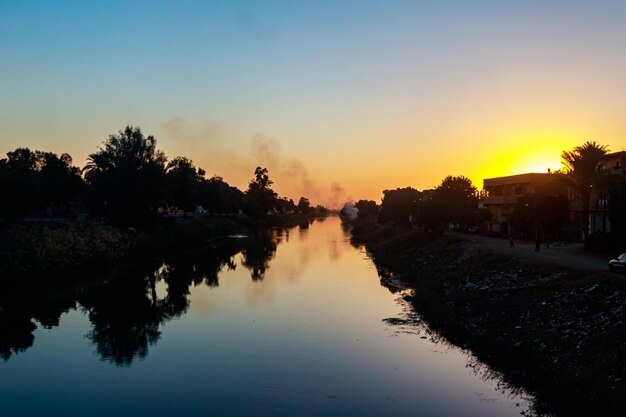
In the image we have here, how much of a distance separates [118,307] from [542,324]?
28.3m

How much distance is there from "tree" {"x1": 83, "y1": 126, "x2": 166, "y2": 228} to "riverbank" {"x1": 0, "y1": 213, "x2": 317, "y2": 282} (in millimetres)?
4326

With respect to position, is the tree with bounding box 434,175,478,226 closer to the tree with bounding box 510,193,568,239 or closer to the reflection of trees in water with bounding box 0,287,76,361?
the tree with bounding box 510,193,568,239

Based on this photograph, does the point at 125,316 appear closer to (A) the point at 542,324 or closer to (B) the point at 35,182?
(A) the point at 542,324

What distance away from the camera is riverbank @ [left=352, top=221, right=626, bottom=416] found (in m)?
17.4

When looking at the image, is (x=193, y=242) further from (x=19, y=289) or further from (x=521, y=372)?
(x=521, y=372)

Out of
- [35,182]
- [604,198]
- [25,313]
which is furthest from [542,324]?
[35,182]

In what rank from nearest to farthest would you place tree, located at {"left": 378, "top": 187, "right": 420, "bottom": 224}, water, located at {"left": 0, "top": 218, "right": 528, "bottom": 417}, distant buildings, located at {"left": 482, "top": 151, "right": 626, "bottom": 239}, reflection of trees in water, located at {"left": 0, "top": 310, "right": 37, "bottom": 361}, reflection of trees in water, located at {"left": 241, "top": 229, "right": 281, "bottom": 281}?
water, located at {"left": 0, "top": 218, "right": 528, "bottom": 417} → reflection of trees in water, located at {"left": 0, "top": 310, "right": 37, "bottom": 361} → distant buildings, located at {"left": 482, "top": 151, "right": 626, "bottom": 239} → reflection of trees in water, located at {"left": 241, "top": 229, "right": 281, "bottom": 281} → tree, located at {"left": 378, "top": 187, "right": 420, "bottom": 224}

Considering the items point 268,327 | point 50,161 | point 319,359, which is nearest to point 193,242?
point 50,161

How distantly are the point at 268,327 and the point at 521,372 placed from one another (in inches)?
574

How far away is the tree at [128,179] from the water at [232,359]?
39.9m

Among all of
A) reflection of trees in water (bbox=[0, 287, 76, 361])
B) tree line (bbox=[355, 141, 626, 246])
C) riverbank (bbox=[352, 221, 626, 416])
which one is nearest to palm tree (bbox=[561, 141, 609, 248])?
tree line (bbox=[355, 141, 626, 246])

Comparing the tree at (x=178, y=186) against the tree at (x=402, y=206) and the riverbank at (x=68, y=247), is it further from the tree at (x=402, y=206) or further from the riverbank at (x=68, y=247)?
the tree at (x=402, y=206)

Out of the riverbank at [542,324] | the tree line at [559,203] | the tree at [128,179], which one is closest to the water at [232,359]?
the riverbank at [542,324]

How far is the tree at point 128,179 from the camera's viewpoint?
8269cm
